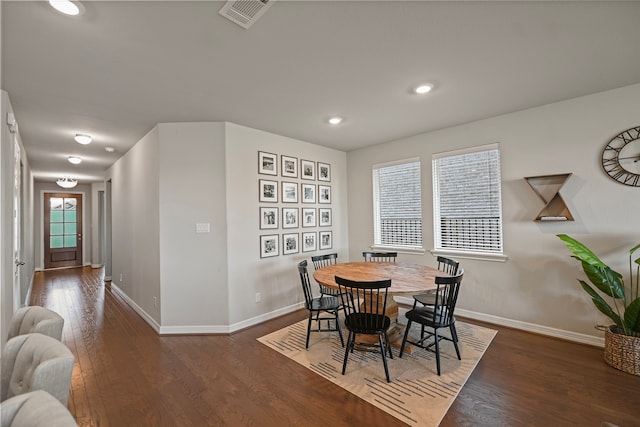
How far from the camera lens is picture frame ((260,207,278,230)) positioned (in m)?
3.83

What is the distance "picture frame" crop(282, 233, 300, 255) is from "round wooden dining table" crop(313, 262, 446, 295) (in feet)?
3.20

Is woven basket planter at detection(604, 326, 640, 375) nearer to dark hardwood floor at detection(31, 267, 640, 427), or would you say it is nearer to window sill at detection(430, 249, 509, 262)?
dark hardwood floor at detection(31, 267, 640, 427)

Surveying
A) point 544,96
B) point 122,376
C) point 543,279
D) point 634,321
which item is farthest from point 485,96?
point 122,376

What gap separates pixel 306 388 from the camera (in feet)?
7.46

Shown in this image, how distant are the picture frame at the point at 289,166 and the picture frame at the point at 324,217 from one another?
798 mm

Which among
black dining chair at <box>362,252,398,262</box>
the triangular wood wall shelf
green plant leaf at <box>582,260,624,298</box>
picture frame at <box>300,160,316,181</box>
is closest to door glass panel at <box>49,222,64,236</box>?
picture frame at <box>300,160,316,181</box>

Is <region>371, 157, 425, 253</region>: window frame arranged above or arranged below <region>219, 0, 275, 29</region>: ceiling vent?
below

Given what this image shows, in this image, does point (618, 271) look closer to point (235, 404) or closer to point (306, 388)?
point (306, 388)

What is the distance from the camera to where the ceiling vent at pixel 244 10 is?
1562mm

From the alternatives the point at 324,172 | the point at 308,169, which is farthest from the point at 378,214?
the point at 308,169

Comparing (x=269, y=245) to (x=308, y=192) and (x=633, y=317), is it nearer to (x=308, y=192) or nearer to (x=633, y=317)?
(x=308, y=192)

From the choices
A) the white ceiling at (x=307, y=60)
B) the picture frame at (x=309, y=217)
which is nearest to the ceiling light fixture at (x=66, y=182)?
the white ceiling at (x=307, y=60)

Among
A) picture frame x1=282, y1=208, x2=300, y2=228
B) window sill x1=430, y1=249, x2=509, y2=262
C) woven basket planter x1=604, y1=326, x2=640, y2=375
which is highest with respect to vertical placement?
picture frame x1=282, y1=208, x2=300, y2=228

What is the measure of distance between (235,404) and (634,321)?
3.47 meters
